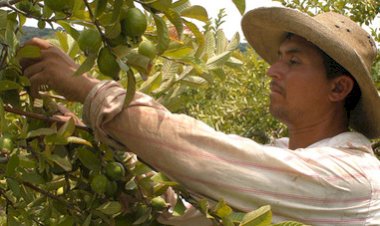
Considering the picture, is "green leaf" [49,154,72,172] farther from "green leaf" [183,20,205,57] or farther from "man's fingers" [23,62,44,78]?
"green leaf" [183,20,205,57]

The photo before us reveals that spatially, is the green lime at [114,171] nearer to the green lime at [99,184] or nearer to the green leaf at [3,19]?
the green lime at [99,184]

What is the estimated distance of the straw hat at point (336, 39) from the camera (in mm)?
2051

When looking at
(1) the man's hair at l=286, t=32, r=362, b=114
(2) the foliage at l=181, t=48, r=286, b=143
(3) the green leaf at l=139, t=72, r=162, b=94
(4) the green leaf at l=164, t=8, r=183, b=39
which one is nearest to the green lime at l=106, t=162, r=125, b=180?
(3) the green leaf at l=139, t=72, r=162, b=94

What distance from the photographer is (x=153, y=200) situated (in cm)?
160

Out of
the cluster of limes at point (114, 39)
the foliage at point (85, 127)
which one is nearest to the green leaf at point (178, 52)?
the foliage at point (85, 127)

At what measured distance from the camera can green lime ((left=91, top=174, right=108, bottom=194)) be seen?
1493 millimetres

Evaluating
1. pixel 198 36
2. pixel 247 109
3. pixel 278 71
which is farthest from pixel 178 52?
pixel 247 109

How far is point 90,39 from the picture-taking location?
129 cm

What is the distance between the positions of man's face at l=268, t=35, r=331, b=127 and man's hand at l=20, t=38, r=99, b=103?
769 millimetres

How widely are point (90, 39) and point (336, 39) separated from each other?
0.96m

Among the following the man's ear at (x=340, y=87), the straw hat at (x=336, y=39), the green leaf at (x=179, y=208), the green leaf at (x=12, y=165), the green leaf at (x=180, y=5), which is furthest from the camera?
the man's ear at (x=340, y=87)

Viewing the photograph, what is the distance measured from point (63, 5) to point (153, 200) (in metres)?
0.50

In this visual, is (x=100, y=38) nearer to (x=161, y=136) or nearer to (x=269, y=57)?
(x=161, y=136)

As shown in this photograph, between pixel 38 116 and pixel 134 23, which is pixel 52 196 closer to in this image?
pixel 38 116
